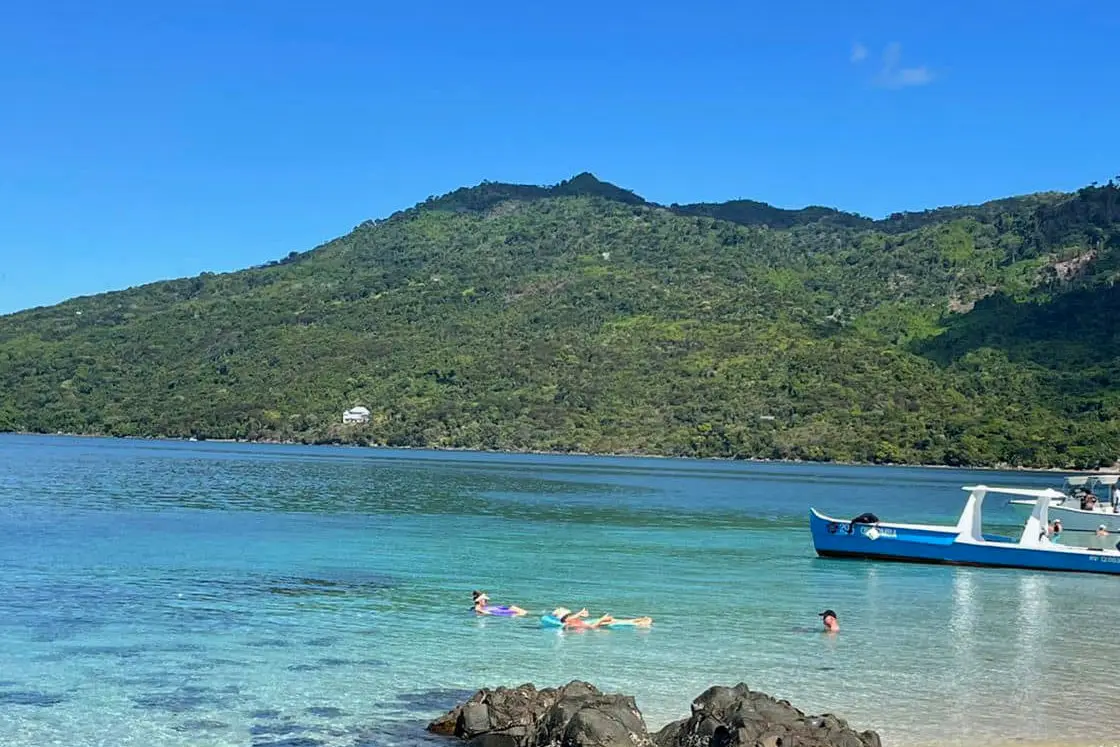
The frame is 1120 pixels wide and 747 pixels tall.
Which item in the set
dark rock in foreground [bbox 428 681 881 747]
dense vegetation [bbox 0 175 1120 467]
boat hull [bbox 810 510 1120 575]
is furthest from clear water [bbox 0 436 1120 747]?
dense vegetation [bbox 0 175 1120 467]

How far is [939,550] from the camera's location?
41.2 m

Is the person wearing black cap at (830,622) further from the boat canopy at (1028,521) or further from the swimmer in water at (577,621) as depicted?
the boat canopy at (1028,521)

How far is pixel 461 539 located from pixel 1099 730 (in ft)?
101

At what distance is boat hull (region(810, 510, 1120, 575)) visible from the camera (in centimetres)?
3962

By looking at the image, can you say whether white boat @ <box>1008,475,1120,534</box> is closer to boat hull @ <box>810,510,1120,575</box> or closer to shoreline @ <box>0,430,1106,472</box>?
boat hull @ <box>810,510,1120,575</box>

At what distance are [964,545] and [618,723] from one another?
3044 cm

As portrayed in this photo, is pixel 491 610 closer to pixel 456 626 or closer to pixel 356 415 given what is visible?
pixel 456 626

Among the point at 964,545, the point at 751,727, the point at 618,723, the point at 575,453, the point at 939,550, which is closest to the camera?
the point at 751,727

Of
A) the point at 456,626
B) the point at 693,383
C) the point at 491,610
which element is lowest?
the point at 456,626

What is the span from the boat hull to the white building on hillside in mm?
133314

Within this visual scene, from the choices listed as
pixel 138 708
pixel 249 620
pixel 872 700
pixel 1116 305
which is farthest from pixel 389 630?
pixel 1116 305

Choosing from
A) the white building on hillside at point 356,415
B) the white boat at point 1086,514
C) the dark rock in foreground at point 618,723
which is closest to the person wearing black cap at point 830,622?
the dark rock in foreground at point 618,723

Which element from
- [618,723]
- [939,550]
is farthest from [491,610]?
[939,550]

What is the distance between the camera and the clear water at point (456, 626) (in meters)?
17.4
